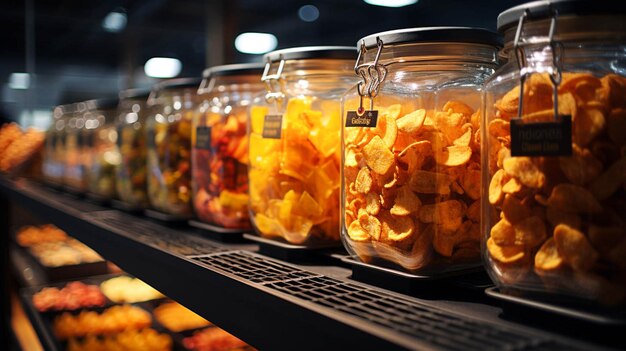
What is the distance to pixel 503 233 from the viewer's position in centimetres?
61

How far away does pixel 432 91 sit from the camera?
76 cm

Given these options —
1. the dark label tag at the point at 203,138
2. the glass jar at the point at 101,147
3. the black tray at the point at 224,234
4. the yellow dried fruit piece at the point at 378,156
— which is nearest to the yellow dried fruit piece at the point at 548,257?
the yellow dried fruit piece at the point at 378,156

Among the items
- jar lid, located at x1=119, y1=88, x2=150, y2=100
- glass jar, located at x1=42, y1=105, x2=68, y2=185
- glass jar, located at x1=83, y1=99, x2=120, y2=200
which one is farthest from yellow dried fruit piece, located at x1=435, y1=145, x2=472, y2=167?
glass jar, located at x1=42, y1=105, x2=68, y2=185

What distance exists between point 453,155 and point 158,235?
27.5 inches

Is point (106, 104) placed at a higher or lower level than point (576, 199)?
higher

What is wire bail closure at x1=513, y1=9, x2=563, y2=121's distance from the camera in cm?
56

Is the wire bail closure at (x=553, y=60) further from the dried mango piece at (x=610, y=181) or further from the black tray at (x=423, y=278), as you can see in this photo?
the black tray at (x=423, y=278)

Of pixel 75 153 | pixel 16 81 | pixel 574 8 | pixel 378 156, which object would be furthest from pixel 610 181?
pixel 16 81

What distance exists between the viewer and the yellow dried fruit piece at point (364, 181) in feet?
2.48

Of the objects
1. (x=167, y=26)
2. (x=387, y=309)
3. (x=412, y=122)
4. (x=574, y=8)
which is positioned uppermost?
(x=167, y=26)

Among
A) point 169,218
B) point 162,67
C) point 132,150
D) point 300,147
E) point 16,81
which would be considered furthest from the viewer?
point 16,81

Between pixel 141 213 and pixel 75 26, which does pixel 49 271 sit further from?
pixel 75 26

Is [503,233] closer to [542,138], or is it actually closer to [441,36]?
[542,138]

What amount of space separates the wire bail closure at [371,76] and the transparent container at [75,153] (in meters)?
1.55
